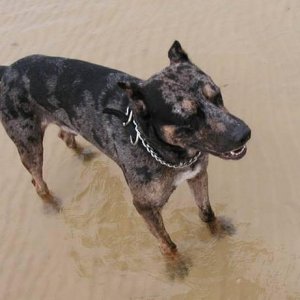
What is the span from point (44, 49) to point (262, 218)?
168 inches

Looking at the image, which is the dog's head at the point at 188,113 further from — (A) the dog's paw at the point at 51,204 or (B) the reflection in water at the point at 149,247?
(A) the dog's paw at the point at 51,204

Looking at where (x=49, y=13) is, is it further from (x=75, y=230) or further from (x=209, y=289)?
(x=209, y=289)

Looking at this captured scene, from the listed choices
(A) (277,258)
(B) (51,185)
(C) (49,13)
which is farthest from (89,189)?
(C) (49,13)

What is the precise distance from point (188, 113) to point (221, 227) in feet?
5.74

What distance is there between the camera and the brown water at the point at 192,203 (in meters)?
4.17

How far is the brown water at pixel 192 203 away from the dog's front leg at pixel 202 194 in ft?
0.51

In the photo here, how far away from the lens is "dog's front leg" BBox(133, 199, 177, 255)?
150 inches

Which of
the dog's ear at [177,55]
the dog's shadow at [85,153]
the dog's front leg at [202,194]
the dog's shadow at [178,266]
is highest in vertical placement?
the dog's ear at [177,55]

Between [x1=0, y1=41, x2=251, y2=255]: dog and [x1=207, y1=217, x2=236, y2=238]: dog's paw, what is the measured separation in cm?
6

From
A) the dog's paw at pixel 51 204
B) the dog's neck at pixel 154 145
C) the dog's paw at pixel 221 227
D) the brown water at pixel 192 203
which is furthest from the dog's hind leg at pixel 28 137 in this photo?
the dog's paw at pixel 221 227

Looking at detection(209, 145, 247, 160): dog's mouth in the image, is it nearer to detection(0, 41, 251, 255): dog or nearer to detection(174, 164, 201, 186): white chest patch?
detection(0, 41, 251, 255): dog

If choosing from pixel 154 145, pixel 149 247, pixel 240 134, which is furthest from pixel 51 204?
pixel 240 134

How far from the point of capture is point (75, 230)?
4828mm

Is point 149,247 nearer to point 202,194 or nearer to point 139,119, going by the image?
point 202,194
